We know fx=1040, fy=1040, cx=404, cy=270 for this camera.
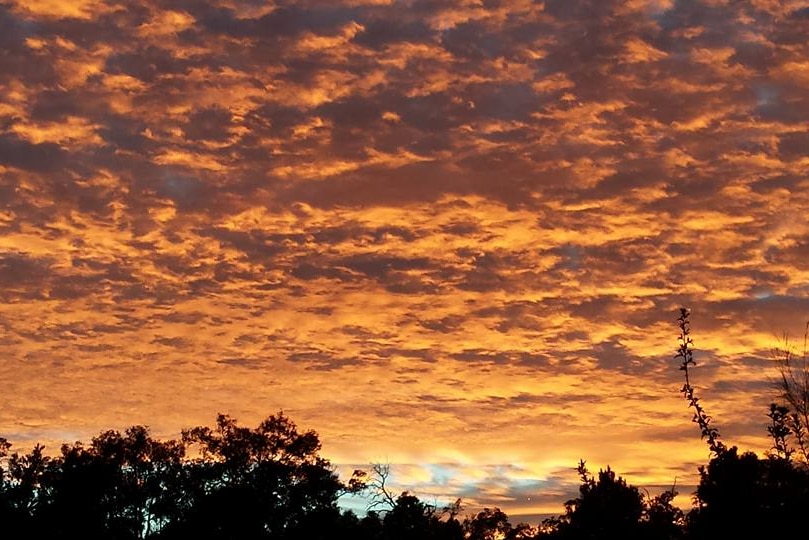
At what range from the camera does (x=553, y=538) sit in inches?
2029

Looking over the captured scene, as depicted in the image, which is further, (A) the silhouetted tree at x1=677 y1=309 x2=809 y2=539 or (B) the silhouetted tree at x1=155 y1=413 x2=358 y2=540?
(B) the silhouetted tree at x1=155 y1=413 x2=358 y2=540

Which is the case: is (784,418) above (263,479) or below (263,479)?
below

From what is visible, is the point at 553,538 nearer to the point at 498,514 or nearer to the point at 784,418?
the point at 498,514

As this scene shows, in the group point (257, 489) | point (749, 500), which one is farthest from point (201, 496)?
point (749, 500)

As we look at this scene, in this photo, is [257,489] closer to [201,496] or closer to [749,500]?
[201,496]

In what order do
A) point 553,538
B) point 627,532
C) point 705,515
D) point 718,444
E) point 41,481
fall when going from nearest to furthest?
point 718,444 → point 705,515 → point 627,532 → point 553,538 → point 41,481

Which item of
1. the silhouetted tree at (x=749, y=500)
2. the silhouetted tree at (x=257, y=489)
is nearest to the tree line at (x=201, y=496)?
the silhouetted tree at (x=257, y=489)

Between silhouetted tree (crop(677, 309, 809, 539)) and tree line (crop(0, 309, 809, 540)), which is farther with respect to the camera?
tree line (crop(0, 309, 809, 540))

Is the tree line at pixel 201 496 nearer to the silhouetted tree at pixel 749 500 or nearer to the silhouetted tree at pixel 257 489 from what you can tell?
the silhouetted tree at pixel 257 489

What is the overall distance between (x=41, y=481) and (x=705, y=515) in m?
56.8

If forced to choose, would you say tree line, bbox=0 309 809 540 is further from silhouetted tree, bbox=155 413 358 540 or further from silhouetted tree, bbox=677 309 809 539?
silhouetted tree, bbox=677 309 809 539

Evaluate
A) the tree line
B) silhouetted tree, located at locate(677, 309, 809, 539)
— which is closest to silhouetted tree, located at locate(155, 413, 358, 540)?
the tree line

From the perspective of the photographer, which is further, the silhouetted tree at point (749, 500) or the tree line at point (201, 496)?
the tree line at point (201, 496)

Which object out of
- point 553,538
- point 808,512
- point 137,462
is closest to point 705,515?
point 808,512
